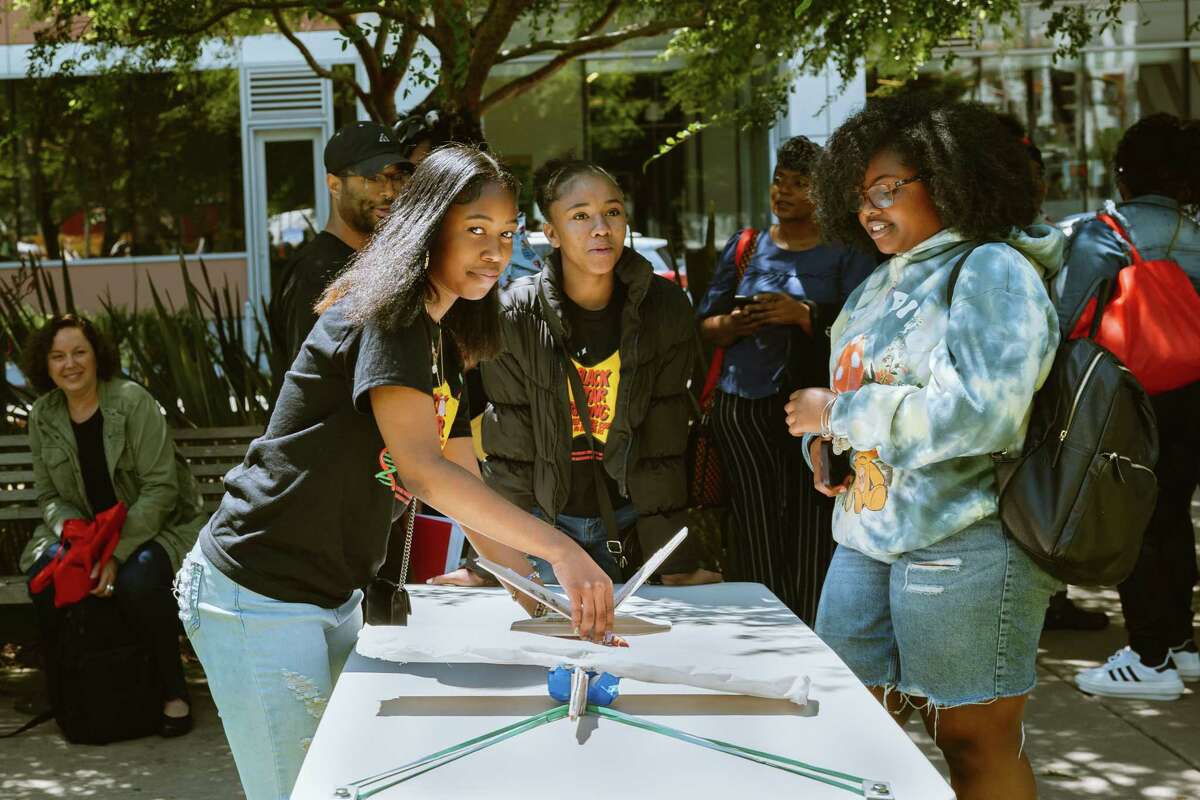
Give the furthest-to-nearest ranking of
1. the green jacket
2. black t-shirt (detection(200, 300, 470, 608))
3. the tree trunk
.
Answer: the tree trunk
the green jacket
black t-shirt (detection(200, 300, 470, 608))

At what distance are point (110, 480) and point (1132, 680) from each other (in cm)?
383

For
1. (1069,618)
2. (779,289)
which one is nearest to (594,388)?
(779,289)

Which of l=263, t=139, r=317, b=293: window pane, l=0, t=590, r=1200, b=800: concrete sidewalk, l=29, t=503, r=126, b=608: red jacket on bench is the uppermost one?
l=263, t=139, r=317, b=293: window pane

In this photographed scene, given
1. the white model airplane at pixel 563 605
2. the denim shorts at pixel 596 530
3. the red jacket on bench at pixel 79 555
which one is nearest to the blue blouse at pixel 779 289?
the denim shorts at pixel 596 530

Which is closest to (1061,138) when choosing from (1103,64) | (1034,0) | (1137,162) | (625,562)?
(1103,64)

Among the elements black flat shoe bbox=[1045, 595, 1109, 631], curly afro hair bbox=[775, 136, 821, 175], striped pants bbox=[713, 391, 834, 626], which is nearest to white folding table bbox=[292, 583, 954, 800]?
striped pants bbox=[713, 391, 834, 626]

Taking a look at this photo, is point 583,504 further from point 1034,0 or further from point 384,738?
point 1034,0

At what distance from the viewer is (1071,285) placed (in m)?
4.20

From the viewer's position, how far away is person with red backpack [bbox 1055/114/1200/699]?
14.8ft

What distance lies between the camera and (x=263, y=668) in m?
2.48

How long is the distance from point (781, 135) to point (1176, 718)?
12133mm

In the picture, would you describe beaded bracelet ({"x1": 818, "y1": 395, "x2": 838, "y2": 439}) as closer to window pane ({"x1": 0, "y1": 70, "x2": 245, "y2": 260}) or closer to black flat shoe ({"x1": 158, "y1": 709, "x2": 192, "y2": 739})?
black flat shoe ({"x1": 158, "y1": 709, "x2": 192, "y2": 739})

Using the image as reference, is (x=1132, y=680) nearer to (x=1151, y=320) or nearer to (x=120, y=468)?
(x=1151, y=320)

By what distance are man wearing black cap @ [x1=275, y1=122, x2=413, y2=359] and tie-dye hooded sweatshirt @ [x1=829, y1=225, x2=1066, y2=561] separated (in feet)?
4.77
